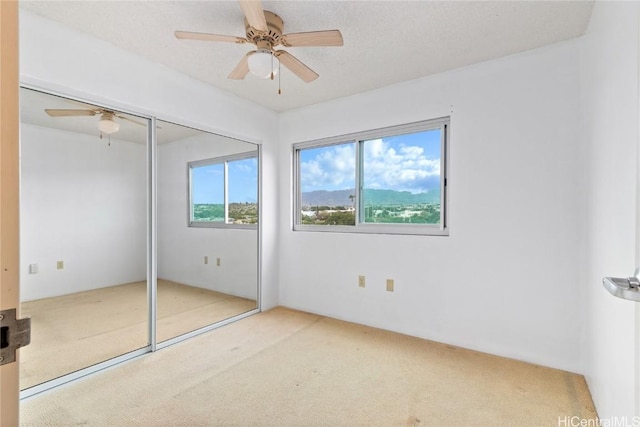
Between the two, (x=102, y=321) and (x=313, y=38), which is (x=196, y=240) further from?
(x=313, y=38)

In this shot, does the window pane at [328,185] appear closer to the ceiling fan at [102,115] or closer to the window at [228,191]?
the window at [228,191]

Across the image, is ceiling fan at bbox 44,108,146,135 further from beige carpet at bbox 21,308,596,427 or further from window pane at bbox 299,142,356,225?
beige carpet at bbox 21,308,596,427

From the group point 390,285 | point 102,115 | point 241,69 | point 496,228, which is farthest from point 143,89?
point 496,228

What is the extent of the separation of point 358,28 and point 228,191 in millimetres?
2317

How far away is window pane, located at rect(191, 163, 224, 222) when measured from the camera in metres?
3.46

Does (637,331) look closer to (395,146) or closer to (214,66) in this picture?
(395,146)

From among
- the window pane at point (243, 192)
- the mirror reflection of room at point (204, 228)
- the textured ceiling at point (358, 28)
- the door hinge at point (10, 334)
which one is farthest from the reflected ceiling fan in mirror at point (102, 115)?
the door hinge at point (10, 334)

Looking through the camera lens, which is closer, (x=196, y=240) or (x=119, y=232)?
(x=119, y=232)

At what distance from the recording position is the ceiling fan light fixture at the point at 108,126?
102 inches

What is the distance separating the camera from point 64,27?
2104 mm

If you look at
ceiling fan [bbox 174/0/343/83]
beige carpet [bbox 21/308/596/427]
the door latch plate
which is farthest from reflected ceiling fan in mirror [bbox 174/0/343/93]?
beige carpet [bbox 21/308/596/427]

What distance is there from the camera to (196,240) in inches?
137

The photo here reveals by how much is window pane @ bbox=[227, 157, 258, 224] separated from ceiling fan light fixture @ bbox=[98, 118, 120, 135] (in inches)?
48.7

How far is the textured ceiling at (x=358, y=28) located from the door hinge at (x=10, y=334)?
199 centimetres
